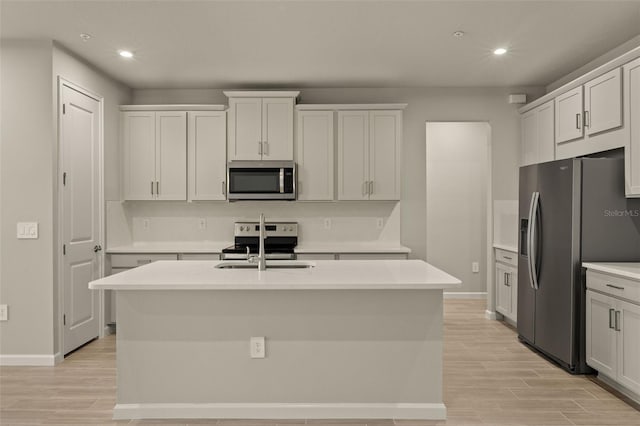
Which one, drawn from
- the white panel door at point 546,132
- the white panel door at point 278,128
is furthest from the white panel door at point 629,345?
the white panel door at point 278,128

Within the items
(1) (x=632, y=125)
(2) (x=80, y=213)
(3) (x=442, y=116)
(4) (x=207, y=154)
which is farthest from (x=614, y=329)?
(2) (x=80, y=213)

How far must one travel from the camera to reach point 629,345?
9.68 feet

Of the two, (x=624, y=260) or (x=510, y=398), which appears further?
(x=624, y=260)

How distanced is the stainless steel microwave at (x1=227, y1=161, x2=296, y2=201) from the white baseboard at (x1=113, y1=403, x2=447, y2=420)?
254 cm

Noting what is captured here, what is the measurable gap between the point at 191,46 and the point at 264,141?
1328mm

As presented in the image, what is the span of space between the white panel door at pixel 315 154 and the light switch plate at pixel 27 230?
2452mm

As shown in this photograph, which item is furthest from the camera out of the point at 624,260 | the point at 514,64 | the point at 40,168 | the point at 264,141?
the point at 264,141

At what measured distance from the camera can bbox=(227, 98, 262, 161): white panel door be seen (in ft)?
16.2

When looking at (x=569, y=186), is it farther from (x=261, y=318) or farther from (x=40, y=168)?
(x=40, y=168)

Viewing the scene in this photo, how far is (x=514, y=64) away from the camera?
440 cm

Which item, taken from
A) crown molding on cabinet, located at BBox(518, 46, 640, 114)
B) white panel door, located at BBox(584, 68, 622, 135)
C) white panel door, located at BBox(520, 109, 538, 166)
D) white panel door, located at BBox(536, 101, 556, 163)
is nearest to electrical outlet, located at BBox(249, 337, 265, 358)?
white panel door, located at BBox(584, 68, 622, 135)

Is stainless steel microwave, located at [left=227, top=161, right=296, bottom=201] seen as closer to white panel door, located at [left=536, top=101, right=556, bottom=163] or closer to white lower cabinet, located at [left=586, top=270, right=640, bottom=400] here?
white panel door, located at [left=536, top=101, right=556, bottom=163]

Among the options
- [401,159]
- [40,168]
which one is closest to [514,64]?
[401,159]

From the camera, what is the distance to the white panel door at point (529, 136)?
4832 millimetres
